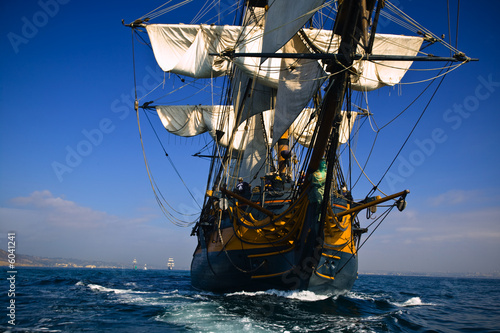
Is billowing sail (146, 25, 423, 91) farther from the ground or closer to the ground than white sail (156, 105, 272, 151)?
farther from the ground

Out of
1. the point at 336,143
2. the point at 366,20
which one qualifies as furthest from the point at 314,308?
the point at 366,20

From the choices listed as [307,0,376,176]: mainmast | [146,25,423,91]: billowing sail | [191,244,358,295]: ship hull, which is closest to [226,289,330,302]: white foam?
[191,244,358,295]: ship hull

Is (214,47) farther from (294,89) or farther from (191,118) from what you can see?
(294,89)

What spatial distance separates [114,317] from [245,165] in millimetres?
14571

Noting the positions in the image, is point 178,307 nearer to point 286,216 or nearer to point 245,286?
point 245,286

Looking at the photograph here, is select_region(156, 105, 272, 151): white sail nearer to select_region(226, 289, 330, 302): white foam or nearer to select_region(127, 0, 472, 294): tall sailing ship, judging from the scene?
select_region(127, 0, 472, 294): tall sailing ship

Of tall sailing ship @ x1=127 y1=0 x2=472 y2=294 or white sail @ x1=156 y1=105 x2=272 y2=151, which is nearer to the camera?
tall sailing ship @ x1=127 y1=0 x2=472 y2=294

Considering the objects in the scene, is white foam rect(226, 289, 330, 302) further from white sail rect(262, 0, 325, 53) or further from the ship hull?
white sail rect(262, 0, 325, 53)

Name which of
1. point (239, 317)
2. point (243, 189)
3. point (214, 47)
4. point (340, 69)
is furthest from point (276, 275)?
point (214, 47)

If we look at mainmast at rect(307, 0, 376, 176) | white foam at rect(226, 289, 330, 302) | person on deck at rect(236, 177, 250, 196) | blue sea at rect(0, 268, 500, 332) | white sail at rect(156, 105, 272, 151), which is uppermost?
white sail at rect(156, 105, 272, 151)

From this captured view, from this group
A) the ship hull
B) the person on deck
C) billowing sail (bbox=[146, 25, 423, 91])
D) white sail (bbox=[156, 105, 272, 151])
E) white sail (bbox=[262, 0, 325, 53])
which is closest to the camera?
white sail (bbox=[262, 0, 325, 53])

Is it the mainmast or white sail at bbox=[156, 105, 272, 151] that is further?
white sail at bbox=[156, 105, 272, 151]

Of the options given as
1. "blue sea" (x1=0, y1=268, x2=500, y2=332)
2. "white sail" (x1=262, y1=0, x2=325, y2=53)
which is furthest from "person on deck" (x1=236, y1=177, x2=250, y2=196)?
"white sail" (x1=262, y1=0, x2=325, y2=53)

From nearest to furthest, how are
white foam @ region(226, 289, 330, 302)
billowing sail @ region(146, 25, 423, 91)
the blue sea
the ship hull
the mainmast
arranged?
the blue sea → the mainmast → white foam @ region(226, 289, 330, 302) → the ship hull → billowing sail @ region(146, 25, 423, 91)
